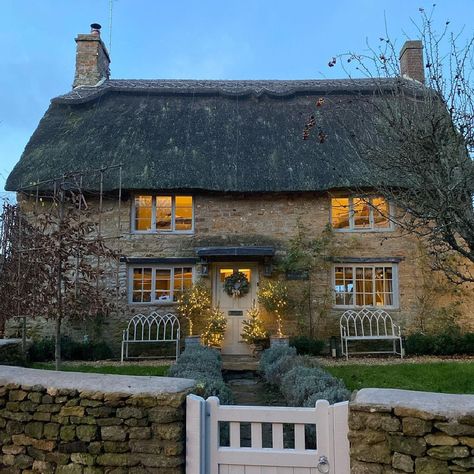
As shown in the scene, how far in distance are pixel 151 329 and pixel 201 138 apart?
5.43 metres

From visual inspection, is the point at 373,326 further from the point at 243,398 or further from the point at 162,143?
the point at 162,143

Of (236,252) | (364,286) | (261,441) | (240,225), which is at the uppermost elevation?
(240,225)

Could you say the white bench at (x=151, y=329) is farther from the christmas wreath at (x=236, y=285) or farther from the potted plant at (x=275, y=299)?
the potted plant at (x=275, y=299)

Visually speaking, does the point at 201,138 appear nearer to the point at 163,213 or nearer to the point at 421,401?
the point at 163,213

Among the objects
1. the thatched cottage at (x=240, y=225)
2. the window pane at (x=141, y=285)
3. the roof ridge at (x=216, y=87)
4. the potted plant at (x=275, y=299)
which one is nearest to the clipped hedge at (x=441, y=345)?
the thatched cottage at (x=240, y=225)

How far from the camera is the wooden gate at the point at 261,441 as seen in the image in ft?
9.82

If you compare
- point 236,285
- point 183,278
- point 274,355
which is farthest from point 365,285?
point 183,278

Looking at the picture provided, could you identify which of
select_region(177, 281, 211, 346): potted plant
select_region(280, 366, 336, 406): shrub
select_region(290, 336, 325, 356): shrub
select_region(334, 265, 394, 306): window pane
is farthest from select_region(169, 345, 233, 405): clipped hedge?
select_region(334, 265, 394, 306): window pane

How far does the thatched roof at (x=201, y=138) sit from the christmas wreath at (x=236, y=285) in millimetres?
2209

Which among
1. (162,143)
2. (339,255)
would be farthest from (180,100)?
(339,255)

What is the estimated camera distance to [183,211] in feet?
37.4

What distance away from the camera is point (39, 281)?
6047mm

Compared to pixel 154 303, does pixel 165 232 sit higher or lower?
higher

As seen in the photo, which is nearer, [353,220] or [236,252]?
[236,252]
